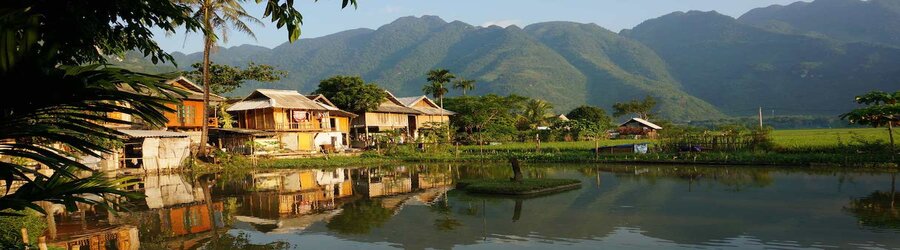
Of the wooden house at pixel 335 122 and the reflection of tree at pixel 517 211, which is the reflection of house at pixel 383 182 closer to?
the reflection of tree at pixel 517 211

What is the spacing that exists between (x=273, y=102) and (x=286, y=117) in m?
1.86

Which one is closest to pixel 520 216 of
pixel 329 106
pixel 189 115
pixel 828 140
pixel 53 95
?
pixel 53 95

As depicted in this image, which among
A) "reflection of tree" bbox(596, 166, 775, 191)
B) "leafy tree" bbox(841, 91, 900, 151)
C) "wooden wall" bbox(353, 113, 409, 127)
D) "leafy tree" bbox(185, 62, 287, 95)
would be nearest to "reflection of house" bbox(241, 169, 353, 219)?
"reflection of tree" bbox(596, 166, 775, 191)

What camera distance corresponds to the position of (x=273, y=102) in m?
36.6

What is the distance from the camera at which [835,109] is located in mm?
116438

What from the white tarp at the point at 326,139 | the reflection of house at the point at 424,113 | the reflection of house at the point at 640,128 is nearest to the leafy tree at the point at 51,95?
the white tarp at the point at 326,139

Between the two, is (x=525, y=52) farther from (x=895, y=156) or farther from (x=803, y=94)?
(x=895, y=156)

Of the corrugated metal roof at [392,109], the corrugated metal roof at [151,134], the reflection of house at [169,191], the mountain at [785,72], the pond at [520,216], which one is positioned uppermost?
the mountain at [785,72]

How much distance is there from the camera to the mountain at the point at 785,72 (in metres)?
122

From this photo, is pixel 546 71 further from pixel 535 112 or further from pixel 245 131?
pixel 245 131

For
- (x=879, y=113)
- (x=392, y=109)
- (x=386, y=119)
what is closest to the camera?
(x=879, y=113)

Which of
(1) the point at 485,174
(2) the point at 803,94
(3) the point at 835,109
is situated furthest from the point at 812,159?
(2) the point at 803,94

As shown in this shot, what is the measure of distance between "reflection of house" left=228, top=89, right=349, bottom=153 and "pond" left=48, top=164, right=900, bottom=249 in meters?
14.9

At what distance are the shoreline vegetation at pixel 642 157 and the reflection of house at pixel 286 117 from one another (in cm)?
444
